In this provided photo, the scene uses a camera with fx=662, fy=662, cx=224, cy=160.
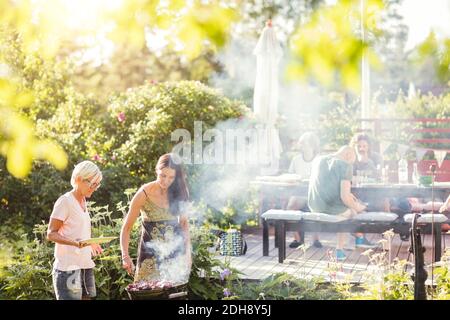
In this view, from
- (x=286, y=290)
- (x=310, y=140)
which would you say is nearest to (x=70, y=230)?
(x=286, y=290)

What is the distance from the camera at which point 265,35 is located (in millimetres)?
8547

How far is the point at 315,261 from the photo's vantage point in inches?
261

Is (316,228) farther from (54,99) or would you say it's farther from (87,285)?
(54,99)

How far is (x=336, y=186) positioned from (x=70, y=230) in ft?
11.1

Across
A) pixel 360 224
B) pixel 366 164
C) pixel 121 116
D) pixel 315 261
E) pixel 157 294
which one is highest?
pixel 121 116

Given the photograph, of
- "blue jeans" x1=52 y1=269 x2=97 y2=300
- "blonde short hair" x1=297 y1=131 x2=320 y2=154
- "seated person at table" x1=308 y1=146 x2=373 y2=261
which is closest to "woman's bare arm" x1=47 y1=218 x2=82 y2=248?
"blue jeans" x1=52 y1=269 x2=97 y2=300

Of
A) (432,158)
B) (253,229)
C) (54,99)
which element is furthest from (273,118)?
(54,99)

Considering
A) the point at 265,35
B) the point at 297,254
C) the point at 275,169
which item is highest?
the point at 265,35

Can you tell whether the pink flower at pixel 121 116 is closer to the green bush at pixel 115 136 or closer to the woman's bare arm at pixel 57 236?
the green bush at pixel 115 136

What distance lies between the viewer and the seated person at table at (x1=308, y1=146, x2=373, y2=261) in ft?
21.5

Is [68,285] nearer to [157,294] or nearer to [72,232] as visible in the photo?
[72,232]

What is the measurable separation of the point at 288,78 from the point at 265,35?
5686mm

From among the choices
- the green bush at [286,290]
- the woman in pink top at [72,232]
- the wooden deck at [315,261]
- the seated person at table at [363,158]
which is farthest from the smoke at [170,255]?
the seated person at table at [363,158]

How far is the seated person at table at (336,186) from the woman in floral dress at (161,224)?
2574 millimetres
